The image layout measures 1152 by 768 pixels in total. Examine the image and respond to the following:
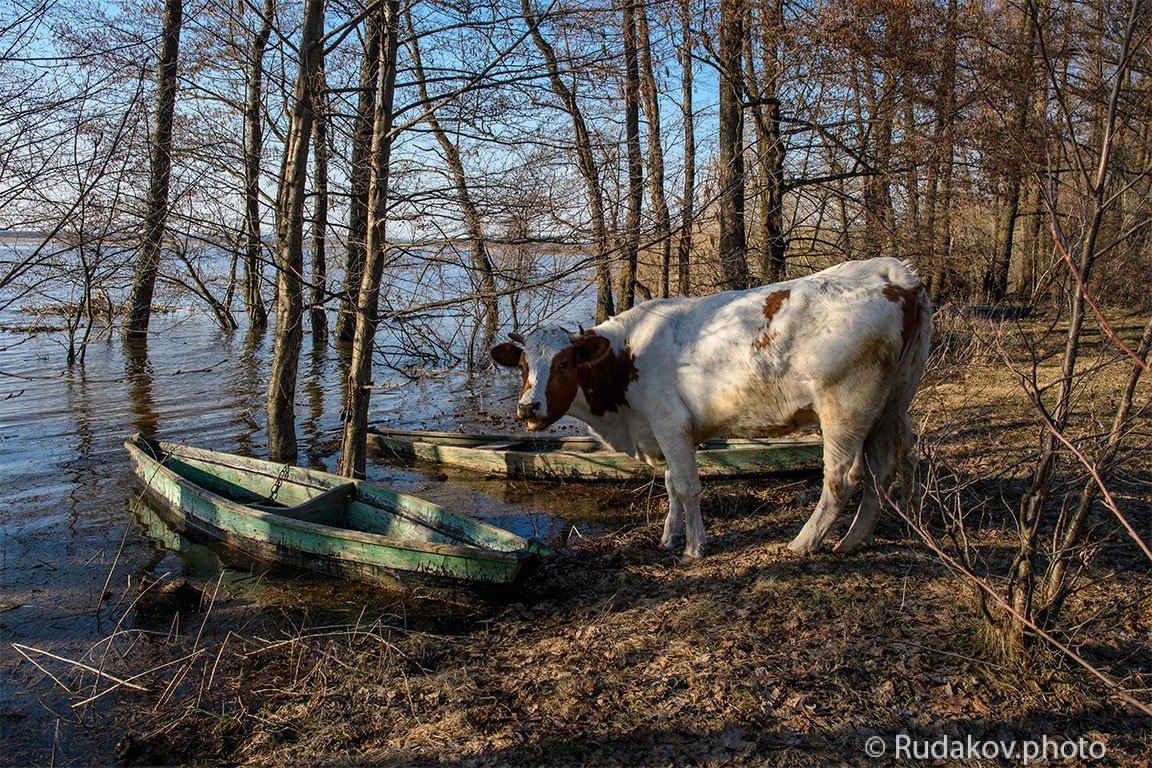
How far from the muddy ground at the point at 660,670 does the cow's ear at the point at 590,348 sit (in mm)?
1674

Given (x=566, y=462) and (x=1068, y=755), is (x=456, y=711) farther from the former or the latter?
(x=566, y=462)

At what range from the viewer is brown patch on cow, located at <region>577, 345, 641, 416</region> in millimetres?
6957

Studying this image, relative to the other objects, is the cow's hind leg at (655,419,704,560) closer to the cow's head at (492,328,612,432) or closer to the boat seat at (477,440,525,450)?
the cow's head at (492,328,612,432)

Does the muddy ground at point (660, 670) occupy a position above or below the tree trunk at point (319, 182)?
below

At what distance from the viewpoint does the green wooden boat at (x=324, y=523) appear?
6.23 meters


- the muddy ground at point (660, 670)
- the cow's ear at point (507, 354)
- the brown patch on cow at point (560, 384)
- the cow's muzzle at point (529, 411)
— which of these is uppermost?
the cow's ear at point (507, 354)

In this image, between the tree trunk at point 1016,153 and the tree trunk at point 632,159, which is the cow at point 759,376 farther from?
the tree trunk at point 1016,153

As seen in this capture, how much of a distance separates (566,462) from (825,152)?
883 cm

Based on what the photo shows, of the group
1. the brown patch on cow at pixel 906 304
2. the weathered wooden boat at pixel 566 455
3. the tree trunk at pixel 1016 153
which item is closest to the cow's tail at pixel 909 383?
the brown patch on cow at pixel 906 304

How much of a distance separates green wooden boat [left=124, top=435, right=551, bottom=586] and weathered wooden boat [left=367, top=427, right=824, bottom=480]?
241 cm

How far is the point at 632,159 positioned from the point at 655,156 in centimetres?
205

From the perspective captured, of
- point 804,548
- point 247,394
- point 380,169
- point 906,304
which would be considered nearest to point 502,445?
point 380,169

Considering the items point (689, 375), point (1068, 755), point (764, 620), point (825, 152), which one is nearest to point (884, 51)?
point (825, 152)

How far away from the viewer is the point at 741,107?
48.5ft
